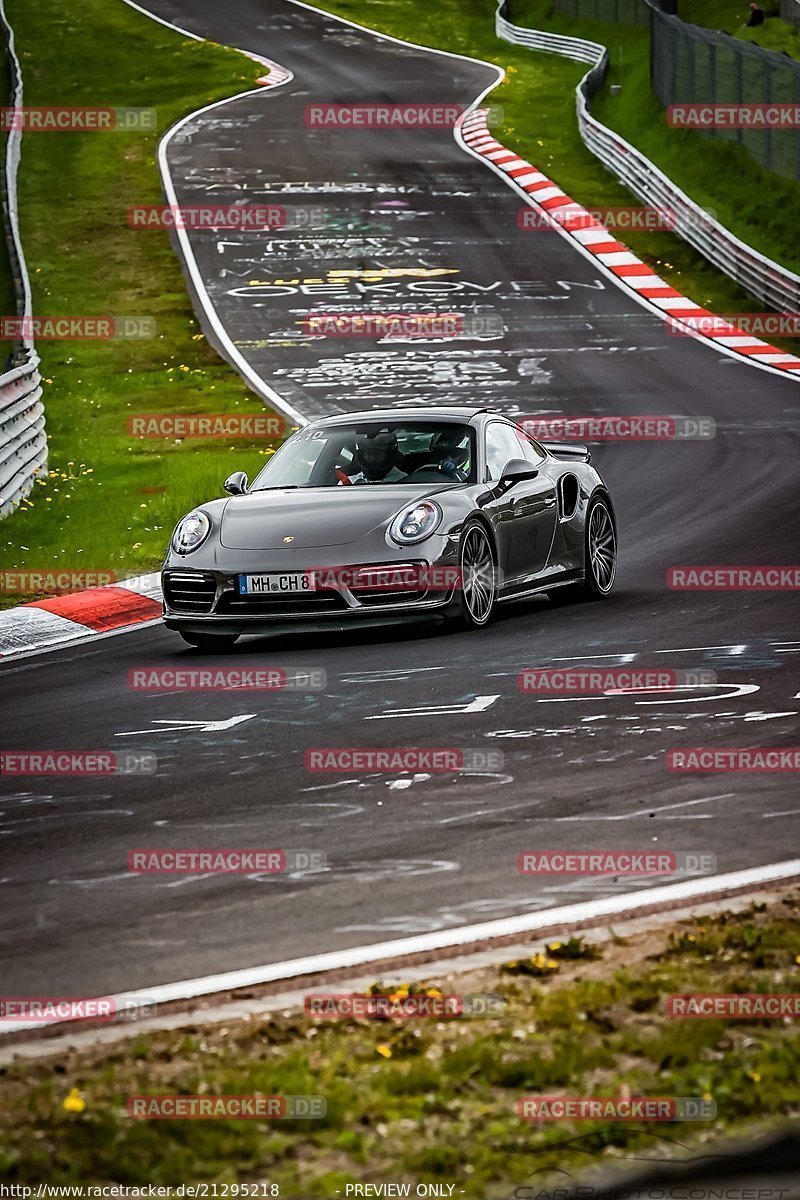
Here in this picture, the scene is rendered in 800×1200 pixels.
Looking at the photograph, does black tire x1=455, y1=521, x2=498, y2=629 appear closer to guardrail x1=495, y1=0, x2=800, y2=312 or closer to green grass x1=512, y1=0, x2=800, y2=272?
guardrail x1=495, y1=0, x2=800, y2=312

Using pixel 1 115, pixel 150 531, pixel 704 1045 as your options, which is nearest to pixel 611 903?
pixel 704 1045

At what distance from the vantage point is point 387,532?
11500 millimetres

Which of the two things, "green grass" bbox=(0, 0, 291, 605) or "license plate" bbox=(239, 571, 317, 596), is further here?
"green grass" bbox=(0, 0, 291, 605)

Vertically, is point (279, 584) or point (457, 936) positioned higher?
point (457, 936)

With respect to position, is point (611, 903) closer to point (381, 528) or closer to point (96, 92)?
point (381, 528)

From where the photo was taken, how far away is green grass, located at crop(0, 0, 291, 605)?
1705cm

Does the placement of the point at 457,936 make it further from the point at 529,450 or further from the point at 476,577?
the point at 529,450

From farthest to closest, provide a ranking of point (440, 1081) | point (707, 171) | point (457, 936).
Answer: point (707, 171) → point (457, 936) → point (440, 1081)

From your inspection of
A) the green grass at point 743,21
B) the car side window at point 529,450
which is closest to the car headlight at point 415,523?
the car side window at point 529,450

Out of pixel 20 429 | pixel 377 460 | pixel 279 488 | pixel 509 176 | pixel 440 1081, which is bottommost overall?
pixel 20 429

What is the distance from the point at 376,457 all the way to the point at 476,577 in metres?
1.13

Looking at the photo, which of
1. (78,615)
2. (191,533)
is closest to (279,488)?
(191,533)

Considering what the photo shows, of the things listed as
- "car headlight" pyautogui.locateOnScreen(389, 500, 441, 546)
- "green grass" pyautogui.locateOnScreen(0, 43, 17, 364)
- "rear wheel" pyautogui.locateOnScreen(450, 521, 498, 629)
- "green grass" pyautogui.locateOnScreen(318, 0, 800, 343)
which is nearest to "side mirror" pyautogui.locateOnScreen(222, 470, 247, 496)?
"car headlight" pyautogui.locateOnScreen(389, 500, 441, 546)

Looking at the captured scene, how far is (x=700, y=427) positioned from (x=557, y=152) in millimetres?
Result: 20981
